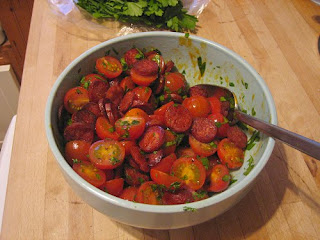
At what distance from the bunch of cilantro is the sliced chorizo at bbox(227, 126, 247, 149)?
59 cm

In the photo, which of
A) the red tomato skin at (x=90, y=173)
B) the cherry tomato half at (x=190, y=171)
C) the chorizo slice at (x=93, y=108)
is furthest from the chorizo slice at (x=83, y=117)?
the cherry tomato half at (x=190, y=171)

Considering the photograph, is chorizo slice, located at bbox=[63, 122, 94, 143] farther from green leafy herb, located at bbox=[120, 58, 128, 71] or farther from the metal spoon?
the metal spoon

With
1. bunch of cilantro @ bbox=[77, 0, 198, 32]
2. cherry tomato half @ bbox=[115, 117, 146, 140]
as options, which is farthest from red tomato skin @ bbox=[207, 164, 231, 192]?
bunch of cilantro @ bbox=[77, 0, 198, 32]

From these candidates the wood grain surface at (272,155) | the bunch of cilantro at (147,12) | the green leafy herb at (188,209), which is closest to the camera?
the green leafy herb at (188,209)

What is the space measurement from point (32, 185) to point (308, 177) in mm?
786

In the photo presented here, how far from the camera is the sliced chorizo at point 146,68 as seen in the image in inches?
33.4

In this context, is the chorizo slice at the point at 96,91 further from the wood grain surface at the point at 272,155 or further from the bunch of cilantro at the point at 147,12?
the bunch of cilantro at the point at 147,12

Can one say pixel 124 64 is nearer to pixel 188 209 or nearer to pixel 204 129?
pixel 204 129

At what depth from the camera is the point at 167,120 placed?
2.65ft

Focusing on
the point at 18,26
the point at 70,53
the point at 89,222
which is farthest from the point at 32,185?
the point at 18,26

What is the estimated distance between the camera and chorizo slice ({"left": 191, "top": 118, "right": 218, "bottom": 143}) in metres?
0.78

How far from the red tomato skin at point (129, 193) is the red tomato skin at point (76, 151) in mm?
121

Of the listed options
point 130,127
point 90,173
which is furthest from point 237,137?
point 90,173

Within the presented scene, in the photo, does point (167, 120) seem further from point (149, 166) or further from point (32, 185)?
point (32, 185)
